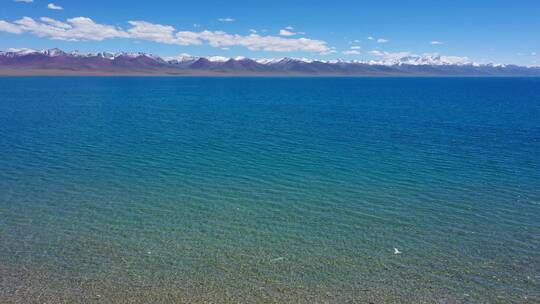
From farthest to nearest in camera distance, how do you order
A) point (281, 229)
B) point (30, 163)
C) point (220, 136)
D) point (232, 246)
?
1. point (220, 136)
2. point (30, 163)
3. point (281, 229)
4. point (232, 246)

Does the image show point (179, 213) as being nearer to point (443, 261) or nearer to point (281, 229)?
point (281, 229)

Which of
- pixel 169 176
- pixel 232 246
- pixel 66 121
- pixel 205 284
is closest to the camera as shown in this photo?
pixel 205 284

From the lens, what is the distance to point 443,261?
17.0m

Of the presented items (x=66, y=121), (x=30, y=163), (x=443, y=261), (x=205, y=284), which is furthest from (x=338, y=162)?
(x=66, y=121)

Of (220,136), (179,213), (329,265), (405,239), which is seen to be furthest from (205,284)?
(220,136)

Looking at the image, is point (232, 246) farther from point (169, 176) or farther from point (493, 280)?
point (169, 176)

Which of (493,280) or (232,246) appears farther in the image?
(232,246)

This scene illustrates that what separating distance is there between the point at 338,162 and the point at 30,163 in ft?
77.5

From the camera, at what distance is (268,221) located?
21.2 meters

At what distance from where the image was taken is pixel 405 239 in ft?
62.6

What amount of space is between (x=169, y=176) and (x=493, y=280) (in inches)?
813

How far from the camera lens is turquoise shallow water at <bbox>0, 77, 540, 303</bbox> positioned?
49.1 feet

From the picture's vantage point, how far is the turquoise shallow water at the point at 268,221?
14969 millimetres

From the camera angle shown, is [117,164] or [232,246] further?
[117,164]
